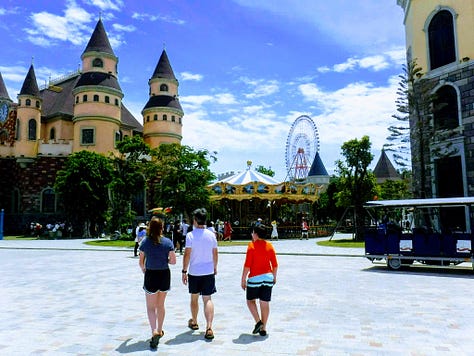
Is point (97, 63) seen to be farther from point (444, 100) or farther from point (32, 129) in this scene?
point (444, 100)

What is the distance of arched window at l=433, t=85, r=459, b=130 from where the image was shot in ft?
76.0

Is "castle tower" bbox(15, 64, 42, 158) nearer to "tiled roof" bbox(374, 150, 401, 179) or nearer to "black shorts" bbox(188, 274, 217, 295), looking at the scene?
"black shorts" bbox(188, 274, 217, 295)

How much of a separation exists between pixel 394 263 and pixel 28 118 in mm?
41436

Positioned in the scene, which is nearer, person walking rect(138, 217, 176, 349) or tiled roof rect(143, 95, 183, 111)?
person walking rect(138, 217, 176, 349)

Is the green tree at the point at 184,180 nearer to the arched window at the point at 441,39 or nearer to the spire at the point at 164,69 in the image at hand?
the arched window at the point at 441,39

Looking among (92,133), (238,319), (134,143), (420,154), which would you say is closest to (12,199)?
(92,133)

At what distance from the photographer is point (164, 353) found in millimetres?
5266

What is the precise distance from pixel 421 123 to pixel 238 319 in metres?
19.7

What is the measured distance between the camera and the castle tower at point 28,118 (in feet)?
143

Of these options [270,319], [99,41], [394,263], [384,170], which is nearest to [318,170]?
[384,170]

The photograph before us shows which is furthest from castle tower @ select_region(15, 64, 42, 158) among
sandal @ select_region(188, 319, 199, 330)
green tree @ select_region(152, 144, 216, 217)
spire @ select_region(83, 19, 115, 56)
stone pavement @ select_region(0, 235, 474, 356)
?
sandal @ select_region(188, 319, 199, 330)

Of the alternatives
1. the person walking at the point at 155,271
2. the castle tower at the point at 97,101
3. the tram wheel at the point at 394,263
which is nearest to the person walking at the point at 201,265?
the person walking at the point at 155,271

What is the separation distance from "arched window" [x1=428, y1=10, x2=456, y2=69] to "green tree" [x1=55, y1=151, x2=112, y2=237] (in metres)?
28.5

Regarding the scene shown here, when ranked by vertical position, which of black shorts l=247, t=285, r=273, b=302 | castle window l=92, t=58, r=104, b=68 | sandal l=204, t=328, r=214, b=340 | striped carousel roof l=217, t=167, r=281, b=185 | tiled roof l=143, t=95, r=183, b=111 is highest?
castle window l=92, t=58, r=104, b=68
